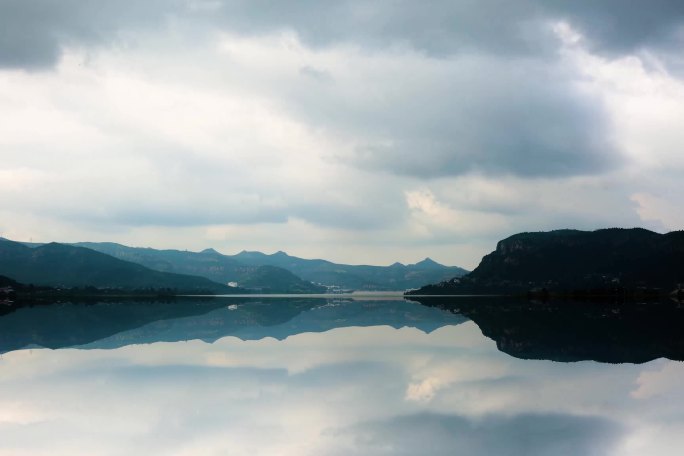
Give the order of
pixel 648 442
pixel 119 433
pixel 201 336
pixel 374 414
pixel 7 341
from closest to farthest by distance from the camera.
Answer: pixel 648 442 < pixel 119 433 < pixel 374 414 < pixel 7 341 < pixel 201 336

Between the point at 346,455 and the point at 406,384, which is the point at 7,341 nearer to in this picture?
the point at 406,384

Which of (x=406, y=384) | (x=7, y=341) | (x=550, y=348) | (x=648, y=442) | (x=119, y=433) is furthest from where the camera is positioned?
(x=7, y=341)

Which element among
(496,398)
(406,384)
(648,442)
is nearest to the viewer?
(648,442)

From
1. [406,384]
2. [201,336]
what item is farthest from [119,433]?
[201,336]

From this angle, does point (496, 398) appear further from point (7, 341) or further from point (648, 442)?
point (7, 341)

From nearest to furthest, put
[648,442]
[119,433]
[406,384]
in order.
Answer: [648,442], [119,433], [406,384]

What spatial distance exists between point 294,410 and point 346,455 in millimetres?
7782

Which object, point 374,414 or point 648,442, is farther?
point 374,414

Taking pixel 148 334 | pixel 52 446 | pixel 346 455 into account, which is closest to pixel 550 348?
pixel 346 455

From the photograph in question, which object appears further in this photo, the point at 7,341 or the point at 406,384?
the point at 7,341

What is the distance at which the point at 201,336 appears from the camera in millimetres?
77000

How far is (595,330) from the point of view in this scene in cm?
7806

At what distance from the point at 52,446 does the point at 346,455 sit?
459 inches

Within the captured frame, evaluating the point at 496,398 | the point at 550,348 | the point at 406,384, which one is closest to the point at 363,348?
the point at 550,348
